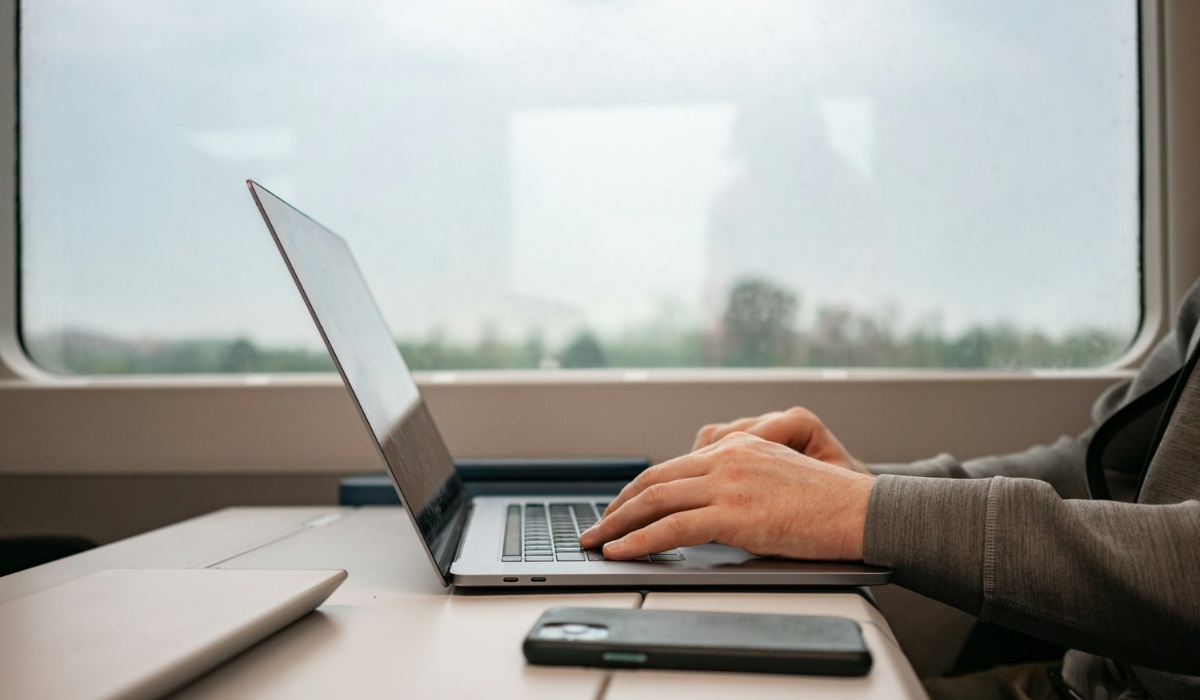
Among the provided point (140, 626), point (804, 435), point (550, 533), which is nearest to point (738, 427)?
point (804, 435)

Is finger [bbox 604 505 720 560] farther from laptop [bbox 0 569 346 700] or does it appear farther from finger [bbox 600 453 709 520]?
laptop [bbox 0 569 346 700]

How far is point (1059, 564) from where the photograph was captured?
59cm

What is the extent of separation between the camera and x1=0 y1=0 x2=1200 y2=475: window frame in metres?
1.40

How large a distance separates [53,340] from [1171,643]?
1.99 m

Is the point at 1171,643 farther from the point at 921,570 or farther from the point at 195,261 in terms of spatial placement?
the point at 195,261

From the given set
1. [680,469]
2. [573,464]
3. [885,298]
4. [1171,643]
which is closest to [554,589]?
[680,469]

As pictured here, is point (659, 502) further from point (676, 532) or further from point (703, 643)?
point (703, 643)

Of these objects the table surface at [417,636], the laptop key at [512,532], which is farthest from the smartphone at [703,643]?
the laptop key at [512,532]

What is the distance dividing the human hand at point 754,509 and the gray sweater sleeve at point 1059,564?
0.03 meters

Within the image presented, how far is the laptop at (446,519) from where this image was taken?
62 centimetres

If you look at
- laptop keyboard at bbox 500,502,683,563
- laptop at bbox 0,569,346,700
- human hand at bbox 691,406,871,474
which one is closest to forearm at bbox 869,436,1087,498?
human hand at bbox 691,406,871,474

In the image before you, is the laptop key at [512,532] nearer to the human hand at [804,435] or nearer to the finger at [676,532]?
the finger at [676,532]

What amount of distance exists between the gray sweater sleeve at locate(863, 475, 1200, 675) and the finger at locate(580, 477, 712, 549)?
0.45 ft

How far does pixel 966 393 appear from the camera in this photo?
4.58ft
